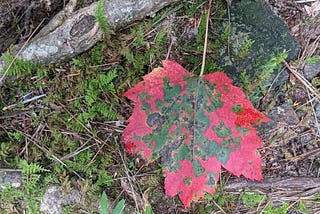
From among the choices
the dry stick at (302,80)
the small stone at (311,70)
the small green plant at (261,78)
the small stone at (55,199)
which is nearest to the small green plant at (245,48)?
the small green plant at (261,78)

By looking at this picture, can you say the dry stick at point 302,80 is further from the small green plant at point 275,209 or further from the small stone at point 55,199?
the small stone at point 55,199

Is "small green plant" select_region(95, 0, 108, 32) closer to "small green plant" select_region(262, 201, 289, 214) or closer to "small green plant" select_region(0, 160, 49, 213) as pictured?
"small green plant" select_region(0, 160, 49, 213)

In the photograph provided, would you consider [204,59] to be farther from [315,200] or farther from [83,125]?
[315,200]

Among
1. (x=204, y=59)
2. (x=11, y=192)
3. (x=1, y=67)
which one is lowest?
(x=11, y=192)

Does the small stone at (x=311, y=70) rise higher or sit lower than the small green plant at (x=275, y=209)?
higher

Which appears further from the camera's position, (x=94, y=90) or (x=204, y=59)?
(x=94, y=90)

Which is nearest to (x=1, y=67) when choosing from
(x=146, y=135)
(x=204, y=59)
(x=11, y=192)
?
(x=11, y=192)
